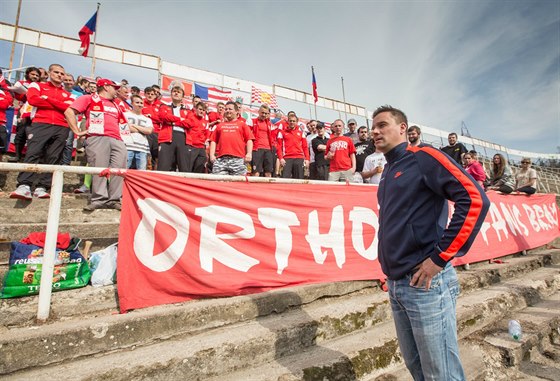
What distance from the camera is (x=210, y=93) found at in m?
13.6

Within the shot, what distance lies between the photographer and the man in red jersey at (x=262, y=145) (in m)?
7.07

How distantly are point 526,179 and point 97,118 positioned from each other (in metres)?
11.3

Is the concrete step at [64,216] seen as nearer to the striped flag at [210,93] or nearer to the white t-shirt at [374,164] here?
the white t-shirt at [374,164]

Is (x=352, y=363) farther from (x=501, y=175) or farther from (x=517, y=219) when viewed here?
(x=501, y=175)

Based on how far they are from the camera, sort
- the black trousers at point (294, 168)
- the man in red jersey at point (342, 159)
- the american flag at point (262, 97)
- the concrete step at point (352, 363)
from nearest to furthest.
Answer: the concrete step at point (352, 363), the man in red jersey at point (342, 159), the black trousers at point (294, 168), the american flag at point (262, 97)

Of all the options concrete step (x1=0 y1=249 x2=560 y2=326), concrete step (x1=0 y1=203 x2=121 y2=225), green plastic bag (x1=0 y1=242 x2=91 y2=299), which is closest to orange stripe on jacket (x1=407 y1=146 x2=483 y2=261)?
concrete step (x1=0 y1=249 x2=560 y2=326)

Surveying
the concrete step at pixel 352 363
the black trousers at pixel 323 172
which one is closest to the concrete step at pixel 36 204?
the concrete step at pixel 352 363

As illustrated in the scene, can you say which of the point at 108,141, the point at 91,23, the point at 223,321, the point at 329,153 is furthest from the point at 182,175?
the point at 91,23

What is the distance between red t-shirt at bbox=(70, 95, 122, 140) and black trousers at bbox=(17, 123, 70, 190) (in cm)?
58

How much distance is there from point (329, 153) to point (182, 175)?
435 centimetres

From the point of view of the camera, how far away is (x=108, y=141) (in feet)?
14.3

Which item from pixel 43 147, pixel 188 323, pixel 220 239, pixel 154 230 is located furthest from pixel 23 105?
pixel 188 323

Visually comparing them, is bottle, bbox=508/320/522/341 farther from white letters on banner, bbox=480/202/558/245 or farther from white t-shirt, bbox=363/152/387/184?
white t-shirt, bbox=363/152/387/184

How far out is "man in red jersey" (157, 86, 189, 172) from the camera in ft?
18.8
